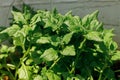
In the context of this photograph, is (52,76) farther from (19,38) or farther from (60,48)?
(19,38)

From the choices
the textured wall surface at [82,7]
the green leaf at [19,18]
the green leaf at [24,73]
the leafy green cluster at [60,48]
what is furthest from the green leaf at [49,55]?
the textured wall surface at [82,7]

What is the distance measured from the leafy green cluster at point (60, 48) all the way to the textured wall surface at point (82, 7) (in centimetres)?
34

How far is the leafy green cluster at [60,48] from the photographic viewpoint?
218cm

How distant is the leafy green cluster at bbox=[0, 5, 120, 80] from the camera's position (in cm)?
218

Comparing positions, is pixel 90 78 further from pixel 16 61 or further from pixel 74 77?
pixel 16 61

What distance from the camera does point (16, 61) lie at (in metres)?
2.45

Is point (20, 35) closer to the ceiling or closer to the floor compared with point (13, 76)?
closer to the ceiling

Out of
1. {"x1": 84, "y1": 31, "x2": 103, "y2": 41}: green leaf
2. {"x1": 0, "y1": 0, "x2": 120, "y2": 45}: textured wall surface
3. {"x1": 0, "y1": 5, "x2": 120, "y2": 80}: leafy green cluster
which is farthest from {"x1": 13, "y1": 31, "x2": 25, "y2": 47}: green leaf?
{"x1": 0, "y1": 0, "x2": 120, "y2": 45}: textured wall surface

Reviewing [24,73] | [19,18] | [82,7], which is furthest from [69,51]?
[82,7]

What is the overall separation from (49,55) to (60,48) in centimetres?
10

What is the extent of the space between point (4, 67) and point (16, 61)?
0.30ft

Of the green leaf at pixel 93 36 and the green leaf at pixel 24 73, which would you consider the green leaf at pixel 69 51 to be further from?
the green leaf at pixel 24 73

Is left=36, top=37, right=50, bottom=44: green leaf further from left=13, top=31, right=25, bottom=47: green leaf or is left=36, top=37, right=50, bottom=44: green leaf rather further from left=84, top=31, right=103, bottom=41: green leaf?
left=84, top=31, right=103, bottom=41: green leaf

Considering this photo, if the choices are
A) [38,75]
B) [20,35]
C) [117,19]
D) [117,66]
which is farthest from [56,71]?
[117,19]
